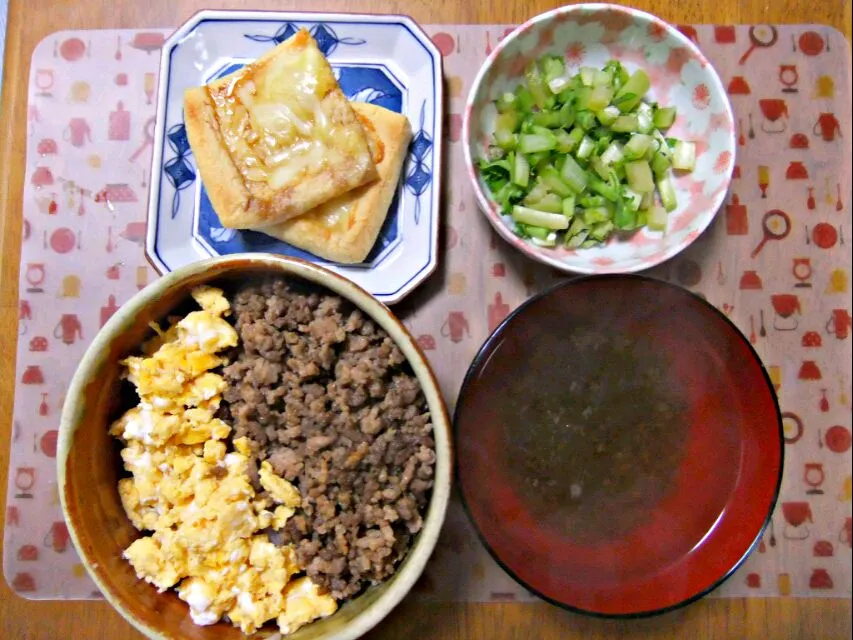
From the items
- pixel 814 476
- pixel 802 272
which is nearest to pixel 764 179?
pixel 802 272

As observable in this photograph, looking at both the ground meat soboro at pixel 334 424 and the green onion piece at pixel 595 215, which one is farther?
the green onion piece at pixel 595 215

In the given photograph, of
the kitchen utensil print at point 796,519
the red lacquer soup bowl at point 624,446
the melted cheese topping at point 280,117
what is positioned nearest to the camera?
the red lacquer soup bowl at point 624,446

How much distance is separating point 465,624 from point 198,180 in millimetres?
1078

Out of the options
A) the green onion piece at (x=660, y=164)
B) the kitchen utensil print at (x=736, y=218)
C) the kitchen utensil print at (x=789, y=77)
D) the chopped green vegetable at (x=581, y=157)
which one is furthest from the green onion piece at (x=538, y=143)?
the kitchen utensil print at (x=789, y=77)

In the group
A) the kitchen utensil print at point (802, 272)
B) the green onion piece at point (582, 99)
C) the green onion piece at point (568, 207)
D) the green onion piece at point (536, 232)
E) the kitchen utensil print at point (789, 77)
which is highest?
the kitchen utensil print at point (789, 77)

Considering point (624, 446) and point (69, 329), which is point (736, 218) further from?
point (69, 329)

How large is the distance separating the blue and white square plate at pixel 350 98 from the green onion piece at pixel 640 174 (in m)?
0.40

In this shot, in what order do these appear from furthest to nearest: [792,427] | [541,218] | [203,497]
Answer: [792,427]
[541,218]
[203,497]

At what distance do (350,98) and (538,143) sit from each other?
1.36 ft

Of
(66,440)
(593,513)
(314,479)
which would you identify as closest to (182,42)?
(66,440)

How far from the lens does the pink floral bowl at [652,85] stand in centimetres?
137

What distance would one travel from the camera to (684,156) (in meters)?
1.43

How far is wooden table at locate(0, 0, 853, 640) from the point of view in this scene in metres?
1.42

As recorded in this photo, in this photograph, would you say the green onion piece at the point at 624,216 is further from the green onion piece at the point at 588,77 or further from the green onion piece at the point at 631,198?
the green onion piece at the point at 588,77
